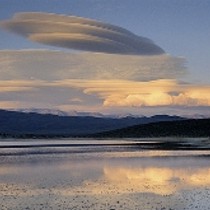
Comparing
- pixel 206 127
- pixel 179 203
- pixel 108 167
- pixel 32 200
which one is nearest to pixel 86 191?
pixel 32 200

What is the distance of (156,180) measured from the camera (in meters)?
34.3

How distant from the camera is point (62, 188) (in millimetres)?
29656

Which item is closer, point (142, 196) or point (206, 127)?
point (142, 196)

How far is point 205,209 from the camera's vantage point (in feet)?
73.3

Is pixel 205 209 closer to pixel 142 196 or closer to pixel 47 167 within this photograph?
pixel 142 196

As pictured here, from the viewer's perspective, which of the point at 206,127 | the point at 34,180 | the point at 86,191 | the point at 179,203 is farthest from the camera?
the point at 206,127

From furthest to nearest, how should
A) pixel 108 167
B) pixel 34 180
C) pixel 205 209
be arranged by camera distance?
pixel 108 167 < pixel 34 180 < pixel 205 209

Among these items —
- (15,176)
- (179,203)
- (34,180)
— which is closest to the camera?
(179,203)

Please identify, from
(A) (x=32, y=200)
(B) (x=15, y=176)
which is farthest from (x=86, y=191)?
(B) (x=15, y=176)

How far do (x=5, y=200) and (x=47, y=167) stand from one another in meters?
18.9

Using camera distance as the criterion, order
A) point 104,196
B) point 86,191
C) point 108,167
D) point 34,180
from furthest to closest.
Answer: point 108,167
point 34,180
point 86,191
point 104,196

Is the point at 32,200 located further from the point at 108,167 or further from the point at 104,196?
the point at 108,167

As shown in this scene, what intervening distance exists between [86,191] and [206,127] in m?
158

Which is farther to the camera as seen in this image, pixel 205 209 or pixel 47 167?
pixel 47 167
